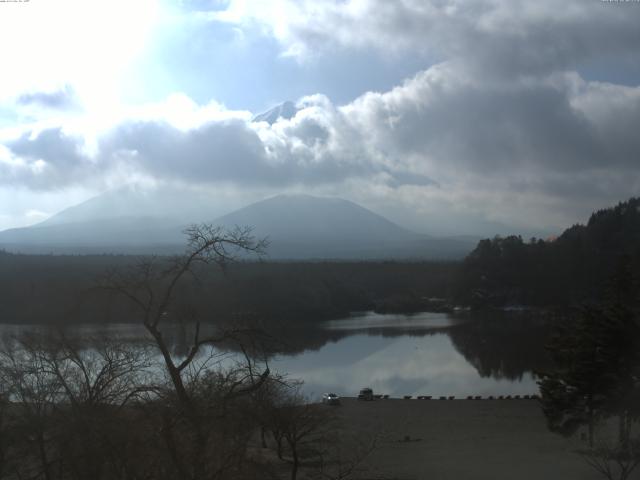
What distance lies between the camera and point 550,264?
132 feet

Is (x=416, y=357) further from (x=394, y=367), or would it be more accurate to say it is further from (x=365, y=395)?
(x=365, y=395)

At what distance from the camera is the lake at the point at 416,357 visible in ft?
58.2

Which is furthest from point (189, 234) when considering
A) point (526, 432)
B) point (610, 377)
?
point (526, 432)

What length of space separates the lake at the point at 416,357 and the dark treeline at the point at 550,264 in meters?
6.32

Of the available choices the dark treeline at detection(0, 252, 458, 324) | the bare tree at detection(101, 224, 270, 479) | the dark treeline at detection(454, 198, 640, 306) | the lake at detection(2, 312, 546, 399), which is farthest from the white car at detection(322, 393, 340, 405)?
the dark treeline at detection(454, 198, 640, 306)

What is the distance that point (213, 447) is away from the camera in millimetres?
4223

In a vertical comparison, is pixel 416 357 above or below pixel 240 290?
below

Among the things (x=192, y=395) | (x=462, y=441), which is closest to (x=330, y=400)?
(x=462, y=441)

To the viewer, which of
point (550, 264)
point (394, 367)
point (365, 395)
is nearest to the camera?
point (365, 395)

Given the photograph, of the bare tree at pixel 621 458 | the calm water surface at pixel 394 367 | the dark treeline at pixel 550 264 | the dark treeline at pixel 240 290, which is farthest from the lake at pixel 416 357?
the dark treeline at pixel 550 264

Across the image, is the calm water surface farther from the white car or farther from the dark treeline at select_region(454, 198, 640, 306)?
the dark treeline at select_region(454, 198, 640, 306)

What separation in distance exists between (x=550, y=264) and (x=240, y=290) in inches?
993

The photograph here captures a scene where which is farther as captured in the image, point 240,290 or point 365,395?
point 240,290

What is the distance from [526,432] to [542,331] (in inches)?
683
